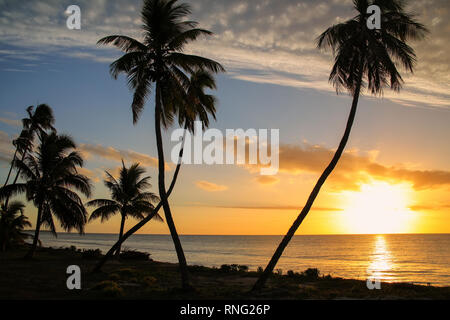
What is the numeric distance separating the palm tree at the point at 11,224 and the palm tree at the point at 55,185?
8.62m

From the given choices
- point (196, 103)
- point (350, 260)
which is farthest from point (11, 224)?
point (350, 260)

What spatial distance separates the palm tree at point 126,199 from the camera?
30344 mm

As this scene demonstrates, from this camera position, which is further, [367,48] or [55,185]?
[55,185]

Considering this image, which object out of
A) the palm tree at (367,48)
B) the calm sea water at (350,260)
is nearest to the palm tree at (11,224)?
the calm sea water at (350,260)

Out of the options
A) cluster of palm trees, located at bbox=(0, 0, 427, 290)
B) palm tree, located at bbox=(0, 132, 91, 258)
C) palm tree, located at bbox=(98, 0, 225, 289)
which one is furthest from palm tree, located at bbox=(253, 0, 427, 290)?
palm tree, located at bbox=(0, 132, 91, 258)

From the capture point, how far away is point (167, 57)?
52.2 ft

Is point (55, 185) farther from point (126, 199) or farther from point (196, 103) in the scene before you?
point (196, 103)

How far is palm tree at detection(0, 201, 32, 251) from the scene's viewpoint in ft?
113

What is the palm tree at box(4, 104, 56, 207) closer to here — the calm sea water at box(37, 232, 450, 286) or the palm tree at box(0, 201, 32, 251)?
the palm tree at box(0, 201, 32, 251)

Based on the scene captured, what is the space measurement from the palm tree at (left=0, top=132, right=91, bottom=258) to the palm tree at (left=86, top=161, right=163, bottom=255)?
217 cm

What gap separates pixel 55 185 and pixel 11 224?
38.9 feet

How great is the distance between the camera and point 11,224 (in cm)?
3538

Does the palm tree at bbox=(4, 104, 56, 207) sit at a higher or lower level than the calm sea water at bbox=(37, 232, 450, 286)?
higher
